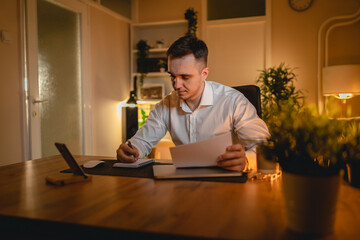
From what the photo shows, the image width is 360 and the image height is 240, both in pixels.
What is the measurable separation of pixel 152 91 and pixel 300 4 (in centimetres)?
232

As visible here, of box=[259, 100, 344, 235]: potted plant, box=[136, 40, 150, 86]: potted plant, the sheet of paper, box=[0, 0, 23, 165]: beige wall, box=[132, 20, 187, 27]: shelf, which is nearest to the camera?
box=[259, 100, 344, 235]: potted plant

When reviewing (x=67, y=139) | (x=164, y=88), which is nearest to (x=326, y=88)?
(x=164, y=88)

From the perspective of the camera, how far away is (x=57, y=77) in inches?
127

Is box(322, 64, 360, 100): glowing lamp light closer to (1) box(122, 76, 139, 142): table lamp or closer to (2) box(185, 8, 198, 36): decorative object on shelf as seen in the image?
(2) box(185, 8, 198, 36): decorative object on shelf

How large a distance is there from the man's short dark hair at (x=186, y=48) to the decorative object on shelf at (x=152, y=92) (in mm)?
2724

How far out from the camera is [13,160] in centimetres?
271

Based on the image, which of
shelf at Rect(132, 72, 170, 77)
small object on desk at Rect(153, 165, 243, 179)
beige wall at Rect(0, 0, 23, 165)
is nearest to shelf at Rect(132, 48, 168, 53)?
shelf at Rect(132, 72, 170, 77)

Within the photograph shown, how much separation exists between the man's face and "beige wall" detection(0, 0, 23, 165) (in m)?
1.72

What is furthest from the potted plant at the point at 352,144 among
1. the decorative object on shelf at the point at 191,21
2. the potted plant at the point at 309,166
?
the decorative object on shelf at the point at 191,21

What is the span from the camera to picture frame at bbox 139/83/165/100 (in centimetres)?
448

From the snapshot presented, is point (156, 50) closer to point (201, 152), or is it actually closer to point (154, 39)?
point (154, 39)

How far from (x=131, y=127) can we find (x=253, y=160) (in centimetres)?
331

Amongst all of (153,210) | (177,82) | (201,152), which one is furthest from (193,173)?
(177,82)

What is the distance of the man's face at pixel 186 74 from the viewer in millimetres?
1689
